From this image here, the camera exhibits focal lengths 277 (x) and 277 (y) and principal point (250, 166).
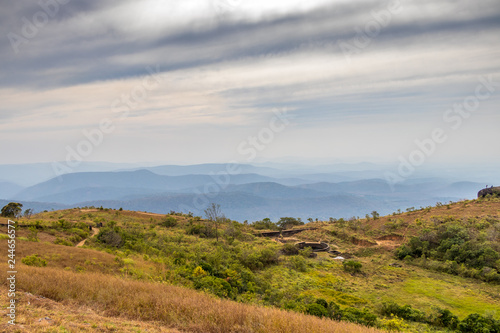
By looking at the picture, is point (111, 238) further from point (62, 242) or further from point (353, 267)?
point (353, 267)

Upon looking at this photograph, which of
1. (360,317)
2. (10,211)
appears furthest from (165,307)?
(10,211)

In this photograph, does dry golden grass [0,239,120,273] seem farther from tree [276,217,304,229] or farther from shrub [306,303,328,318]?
tree [276,217,304,229]

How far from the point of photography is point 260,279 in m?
17.2

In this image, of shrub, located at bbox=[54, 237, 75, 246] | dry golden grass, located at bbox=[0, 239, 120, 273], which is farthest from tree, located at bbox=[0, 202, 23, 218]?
dry golden grass, located at bbox=[0, 239, 120, 273]

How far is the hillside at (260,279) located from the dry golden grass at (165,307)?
0.04 meters

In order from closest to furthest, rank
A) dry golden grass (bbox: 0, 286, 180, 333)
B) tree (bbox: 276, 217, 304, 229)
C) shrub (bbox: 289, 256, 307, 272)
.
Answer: dry golden grass (bbox: 0, 286, 180, 333) → shrub (bbox: 289, 256, 307, 272) → tree (bbox: 276, 217, 304, 229)

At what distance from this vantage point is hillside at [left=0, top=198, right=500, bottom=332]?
795 centimetres

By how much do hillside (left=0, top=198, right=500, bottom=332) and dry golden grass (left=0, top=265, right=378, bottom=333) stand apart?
38 mm

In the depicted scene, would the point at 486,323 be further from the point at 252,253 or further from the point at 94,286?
the point at 94,286

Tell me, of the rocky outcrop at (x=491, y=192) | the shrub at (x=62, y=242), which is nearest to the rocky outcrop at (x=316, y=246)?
the shrub at (x=62, y=242)

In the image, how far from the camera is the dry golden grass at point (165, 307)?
7398 mm

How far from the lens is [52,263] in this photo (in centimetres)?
1359

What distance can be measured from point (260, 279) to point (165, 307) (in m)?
9.81

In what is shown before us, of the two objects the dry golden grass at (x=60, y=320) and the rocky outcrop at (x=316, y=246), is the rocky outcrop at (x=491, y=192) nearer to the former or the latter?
the rocky outcrop at (x=316, y=246)
